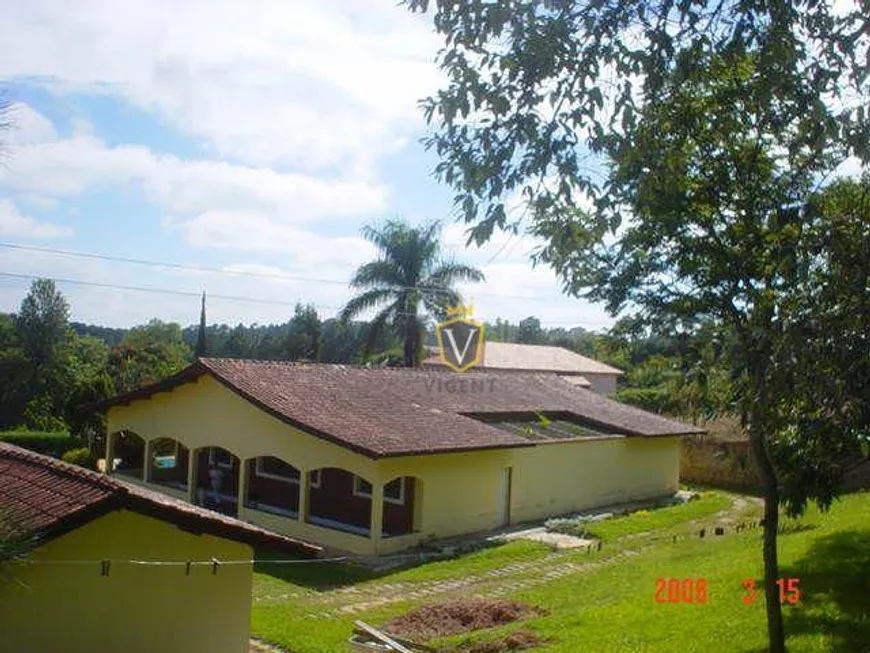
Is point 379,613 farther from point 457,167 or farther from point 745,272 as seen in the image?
point 457,167

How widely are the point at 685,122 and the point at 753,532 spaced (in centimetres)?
1426

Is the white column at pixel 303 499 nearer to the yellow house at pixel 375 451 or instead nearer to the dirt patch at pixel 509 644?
the yellow house at pixel 375 451

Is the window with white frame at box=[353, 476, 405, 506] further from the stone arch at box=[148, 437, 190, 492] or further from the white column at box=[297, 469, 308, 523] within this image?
the stone arch at box=[148, 437, 190, 492]

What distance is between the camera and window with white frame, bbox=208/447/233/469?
85.6 ft

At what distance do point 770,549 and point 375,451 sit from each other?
10.6 m

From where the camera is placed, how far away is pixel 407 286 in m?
35.0

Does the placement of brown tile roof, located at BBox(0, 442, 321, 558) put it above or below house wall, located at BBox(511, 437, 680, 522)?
above

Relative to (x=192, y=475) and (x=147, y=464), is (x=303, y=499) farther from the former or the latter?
(x=147, y=464)

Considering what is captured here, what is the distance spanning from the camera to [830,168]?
8.87m

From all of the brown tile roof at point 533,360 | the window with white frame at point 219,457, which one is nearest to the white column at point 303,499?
the window with white frame at point 219,457

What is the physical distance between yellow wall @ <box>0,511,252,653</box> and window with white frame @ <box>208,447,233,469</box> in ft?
56.4

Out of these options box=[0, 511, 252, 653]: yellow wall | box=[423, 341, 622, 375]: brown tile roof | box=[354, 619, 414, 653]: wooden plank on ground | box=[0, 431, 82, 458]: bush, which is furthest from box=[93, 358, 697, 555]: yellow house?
box=[423, 341, 622, 375]: brown tile roof

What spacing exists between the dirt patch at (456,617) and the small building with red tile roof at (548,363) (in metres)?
32.9

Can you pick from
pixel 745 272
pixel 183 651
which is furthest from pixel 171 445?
pixel 745 272
